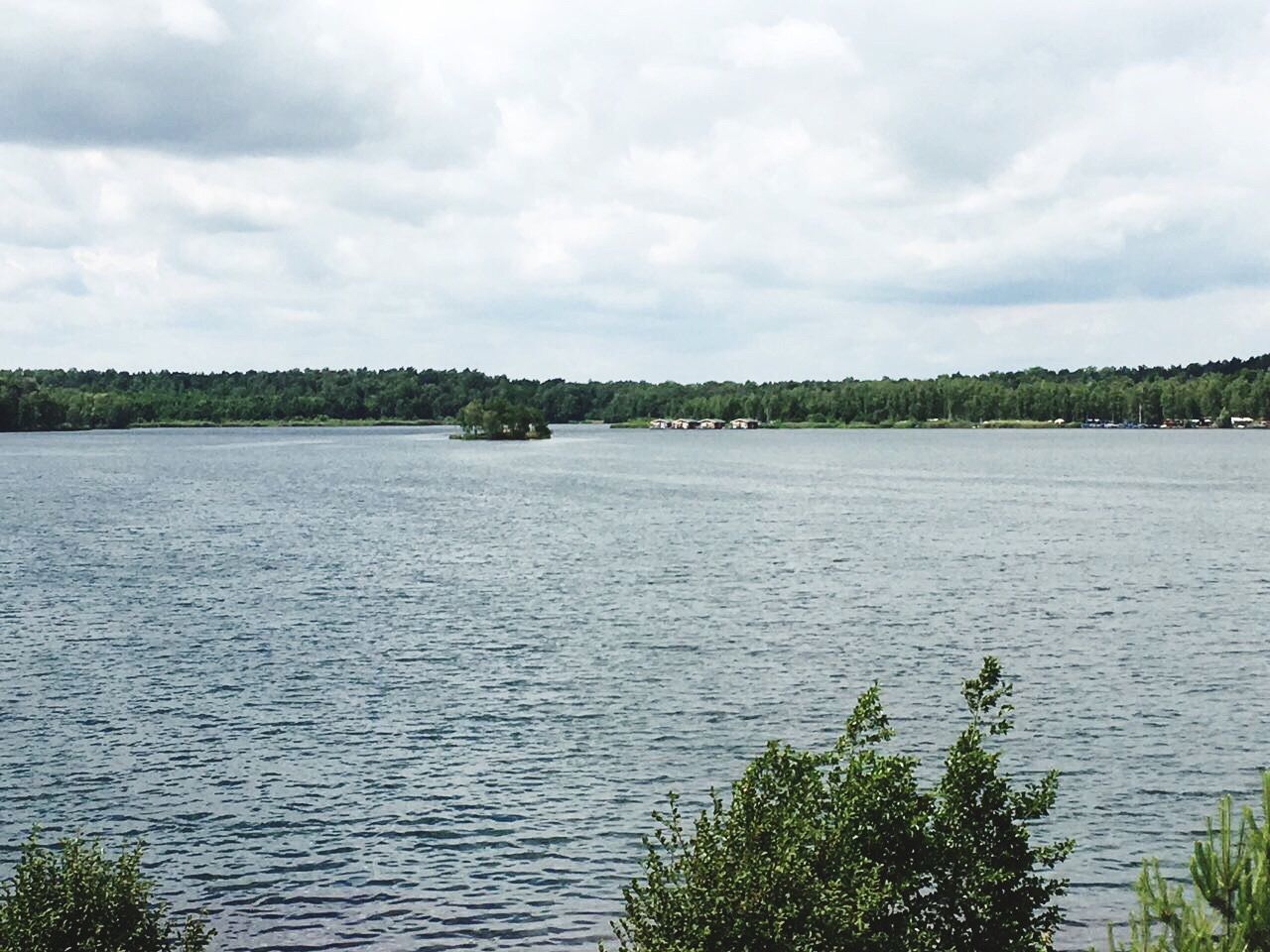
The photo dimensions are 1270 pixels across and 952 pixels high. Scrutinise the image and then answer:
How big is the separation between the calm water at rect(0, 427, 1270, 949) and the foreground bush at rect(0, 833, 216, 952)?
649cm

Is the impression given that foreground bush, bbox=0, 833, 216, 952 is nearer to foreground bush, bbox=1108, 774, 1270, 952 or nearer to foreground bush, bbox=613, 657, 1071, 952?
foreground bush, bbox=613, 657, 1071, 952

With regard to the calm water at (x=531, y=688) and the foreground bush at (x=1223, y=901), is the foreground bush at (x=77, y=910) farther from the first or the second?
the foreground bush at (x=1223, y=901)

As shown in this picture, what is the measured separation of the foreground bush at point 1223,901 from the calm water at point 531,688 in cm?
1221

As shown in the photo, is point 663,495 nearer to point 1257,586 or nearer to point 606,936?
point 1257,586

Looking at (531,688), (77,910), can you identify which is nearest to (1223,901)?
(77,910)

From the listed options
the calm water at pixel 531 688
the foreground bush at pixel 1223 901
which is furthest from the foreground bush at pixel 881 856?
the calm water at pixel 531 688

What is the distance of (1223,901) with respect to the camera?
15.5 metres

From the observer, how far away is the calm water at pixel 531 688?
31359mm

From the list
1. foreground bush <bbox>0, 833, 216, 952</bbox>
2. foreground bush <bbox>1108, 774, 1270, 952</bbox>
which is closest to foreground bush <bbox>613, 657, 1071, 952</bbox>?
foreground bush <bbox>1108, 774, 1270, 952</bbox>

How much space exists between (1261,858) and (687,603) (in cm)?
5577

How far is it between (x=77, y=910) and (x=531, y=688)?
29.0 meters

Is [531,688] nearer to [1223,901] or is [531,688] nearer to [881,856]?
[881,856]

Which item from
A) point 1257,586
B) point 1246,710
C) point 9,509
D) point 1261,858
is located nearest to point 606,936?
point 1261,858

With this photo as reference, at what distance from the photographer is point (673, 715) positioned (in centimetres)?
4409
